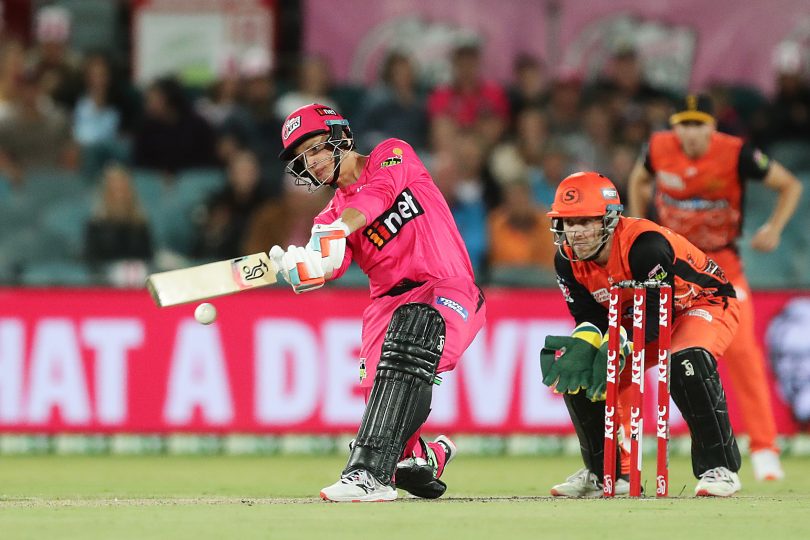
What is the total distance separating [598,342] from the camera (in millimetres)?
7363

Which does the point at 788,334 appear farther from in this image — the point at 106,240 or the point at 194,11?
the point at 194,11

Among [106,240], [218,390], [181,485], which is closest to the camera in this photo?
[181,485]

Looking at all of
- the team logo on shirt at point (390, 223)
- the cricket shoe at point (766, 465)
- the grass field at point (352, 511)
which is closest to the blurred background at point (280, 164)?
the grass field at point (352, 511)

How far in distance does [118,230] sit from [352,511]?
22.3 feet

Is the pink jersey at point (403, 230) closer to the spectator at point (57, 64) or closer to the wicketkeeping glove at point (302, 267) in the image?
the wicketkeeping glove at point (302, 267)

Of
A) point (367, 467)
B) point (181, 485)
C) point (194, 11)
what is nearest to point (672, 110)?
point (194, 11)

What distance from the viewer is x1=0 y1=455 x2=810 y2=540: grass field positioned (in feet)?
19.1

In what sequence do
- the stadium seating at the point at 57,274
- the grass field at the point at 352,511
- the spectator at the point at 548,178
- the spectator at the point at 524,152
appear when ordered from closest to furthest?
the grass field at the point at 352,511, the stadium seating at the point at 57,274, the spectator at the point at 548,178, the spectator at the point at 524,152

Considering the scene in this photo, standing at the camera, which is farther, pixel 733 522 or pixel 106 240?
pixel 106 240

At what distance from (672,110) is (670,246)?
7989 mm

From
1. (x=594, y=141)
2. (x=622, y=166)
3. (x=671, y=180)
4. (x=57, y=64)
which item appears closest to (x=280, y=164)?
(x=57, y=64)

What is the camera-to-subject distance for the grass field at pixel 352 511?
5.81 meters

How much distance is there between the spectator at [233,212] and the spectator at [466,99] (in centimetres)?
210

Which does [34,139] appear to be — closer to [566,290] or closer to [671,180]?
[671,180]
